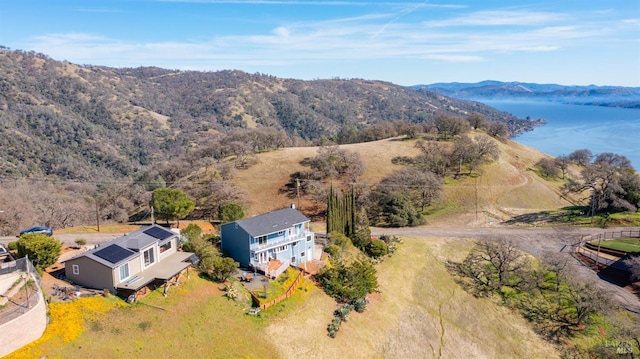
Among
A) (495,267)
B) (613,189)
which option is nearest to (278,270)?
(495,267)

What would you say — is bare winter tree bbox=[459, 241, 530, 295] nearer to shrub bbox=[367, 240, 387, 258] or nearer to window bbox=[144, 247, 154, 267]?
shrub bbox=[367, 240, 387, 258]

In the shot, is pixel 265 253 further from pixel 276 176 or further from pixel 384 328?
pixel 276 176

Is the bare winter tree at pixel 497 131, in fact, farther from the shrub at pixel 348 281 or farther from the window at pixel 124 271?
the window at pixel 124 271

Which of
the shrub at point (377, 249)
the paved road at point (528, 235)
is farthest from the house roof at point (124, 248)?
the paved road at point (528, 235)

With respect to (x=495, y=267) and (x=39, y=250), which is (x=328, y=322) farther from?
(x=495, y=267)

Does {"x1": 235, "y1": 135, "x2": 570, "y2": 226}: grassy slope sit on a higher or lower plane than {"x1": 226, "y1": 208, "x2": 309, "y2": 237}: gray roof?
lower

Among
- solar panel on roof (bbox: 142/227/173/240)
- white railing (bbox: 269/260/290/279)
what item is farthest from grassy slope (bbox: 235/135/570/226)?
solar panel on roof (bbox: 142/227/173/240)
